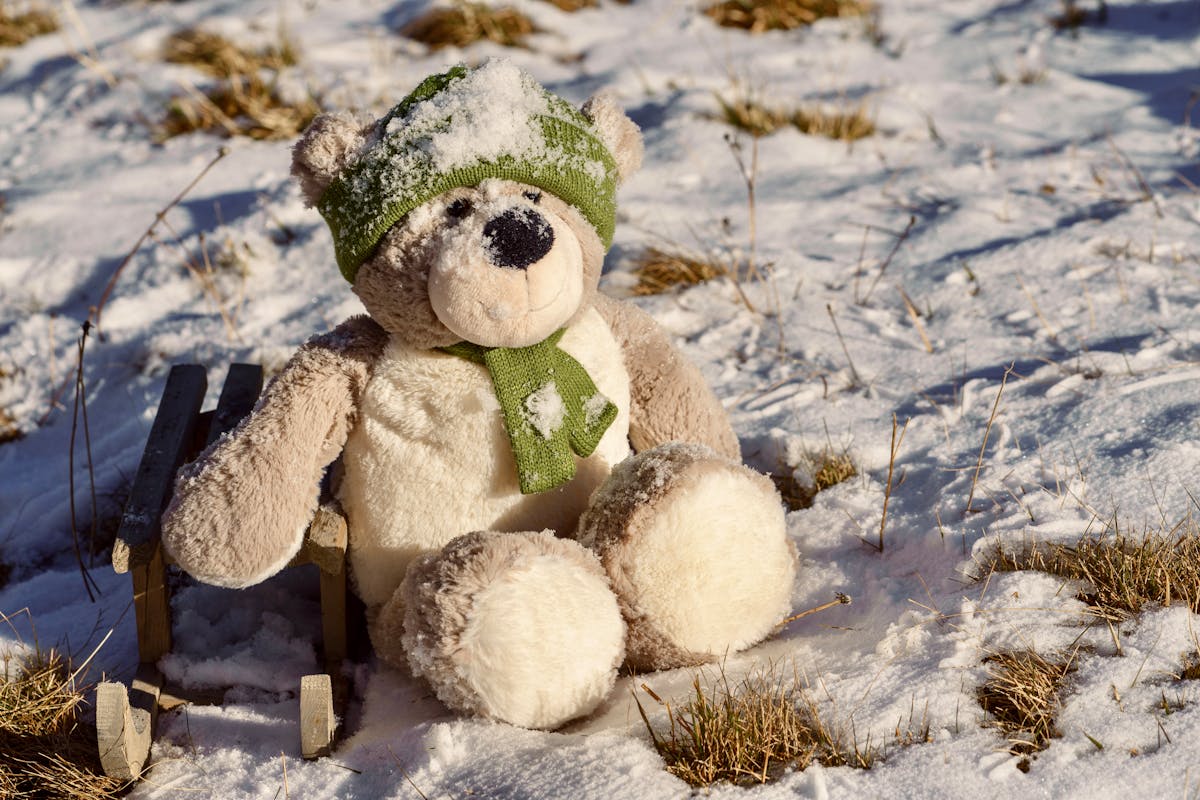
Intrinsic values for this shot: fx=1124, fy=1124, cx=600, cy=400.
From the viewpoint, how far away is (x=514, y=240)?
6.17ft

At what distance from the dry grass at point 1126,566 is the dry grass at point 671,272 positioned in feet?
5.23

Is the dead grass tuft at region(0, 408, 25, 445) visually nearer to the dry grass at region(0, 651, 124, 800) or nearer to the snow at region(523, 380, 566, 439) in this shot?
the dry grass at region(0, 651, 124, 800)

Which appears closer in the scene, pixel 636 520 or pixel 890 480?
pixel 636 520

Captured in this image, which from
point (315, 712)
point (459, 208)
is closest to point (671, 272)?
point (459, 208)

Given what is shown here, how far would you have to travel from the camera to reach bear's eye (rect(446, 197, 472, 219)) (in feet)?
6.48

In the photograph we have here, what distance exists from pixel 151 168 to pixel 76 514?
2162 millimetres

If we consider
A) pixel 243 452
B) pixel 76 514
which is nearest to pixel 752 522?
pixel 243 452

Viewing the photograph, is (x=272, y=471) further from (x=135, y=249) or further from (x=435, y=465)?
(x=135, y=249)

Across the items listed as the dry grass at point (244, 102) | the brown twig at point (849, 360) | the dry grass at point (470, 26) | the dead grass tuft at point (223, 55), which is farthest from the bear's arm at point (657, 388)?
the dry grass at point (470, 26)

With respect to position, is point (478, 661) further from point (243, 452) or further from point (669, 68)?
point (669, 68)

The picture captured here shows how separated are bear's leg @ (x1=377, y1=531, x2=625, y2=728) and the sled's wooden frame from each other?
0.24 metres

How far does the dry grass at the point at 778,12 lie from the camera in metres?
5.64

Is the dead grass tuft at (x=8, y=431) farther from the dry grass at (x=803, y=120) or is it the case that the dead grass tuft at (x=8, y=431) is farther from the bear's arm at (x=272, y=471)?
the dry grass at (x=803, y=120)

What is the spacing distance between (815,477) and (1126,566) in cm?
79
